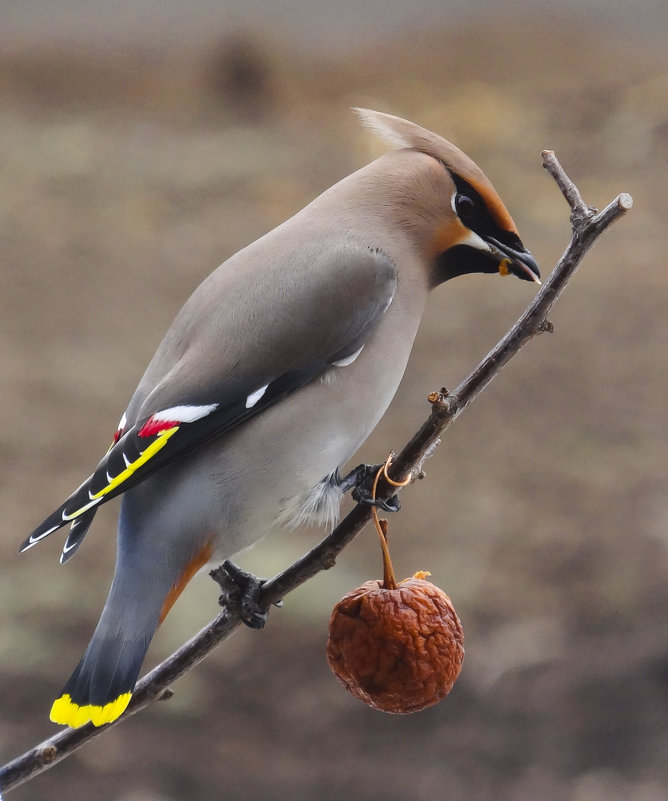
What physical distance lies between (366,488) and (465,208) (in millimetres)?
385

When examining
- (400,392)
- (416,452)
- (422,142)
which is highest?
(400,392)

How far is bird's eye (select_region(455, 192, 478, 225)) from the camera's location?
1.47 metres

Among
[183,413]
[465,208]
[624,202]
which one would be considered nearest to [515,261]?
[465,208]

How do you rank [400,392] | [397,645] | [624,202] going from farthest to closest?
1. [400,392]
2. [397,645]
3. [624,202]

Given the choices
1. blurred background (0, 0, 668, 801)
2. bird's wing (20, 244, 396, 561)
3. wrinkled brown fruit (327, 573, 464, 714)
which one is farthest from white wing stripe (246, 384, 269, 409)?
blurred background (0, 0, 668, 801)

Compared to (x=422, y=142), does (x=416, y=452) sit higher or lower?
lower

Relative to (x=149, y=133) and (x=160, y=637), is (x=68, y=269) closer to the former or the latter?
(x=149, y=133)

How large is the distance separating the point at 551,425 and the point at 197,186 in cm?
168

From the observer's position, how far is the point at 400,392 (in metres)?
3.89

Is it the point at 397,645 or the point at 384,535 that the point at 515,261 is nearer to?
the point at 384,535

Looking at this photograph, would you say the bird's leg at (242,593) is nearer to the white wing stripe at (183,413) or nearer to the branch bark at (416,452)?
the branch bark at (416,452)

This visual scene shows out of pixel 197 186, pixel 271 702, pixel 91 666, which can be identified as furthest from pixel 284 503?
pixel 197 186

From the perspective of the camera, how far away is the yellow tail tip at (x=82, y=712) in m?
1.25

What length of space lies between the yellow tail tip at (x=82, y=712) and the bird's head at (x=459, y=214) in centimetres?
69
